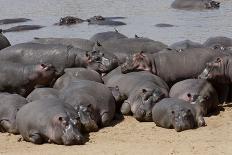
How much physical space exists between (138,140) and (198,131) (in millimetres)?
795

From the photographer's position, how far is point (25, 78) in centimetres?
962

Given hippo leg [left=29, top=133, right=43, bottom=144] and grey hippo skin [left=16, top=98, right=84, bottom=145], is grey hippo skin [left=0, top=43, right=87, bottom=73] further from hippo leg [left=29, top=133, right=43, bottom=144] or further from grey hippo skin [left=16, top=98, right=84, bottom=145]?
hippo leg [left=29, top=133, right=43, bottom=144]

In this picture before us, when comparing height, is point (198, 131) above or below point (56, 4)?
above

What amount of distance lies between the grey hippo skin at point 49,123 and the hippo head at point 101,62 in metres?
2.55

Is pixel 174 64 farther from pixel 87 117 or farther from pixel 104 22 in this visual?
pixel 104 22

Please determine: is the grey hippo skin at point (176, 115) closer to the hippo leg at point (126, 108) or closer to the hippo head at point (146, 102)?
the hippo head at point (146, 102)

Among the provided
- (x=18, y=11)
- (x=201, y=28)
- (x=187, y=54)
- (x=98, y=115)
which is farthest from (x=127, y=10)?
(x=98, y=115)

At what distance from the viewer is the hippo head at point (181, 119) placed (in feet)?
25.9

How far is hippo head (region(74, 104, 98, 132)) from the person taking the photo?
796 centimetres

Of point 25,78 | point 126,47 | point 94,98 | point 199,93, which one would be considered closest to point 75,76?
point 25,78

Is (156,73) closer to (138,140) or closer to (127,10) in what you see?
(138,140)

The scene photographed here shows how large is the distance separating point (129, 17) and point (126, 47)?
10.7m

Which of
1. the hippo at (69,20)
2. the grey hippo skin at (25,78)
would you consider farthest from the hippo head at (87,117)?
the hippo at (69,20)

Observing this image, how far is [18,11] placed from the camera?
26.0 meters
